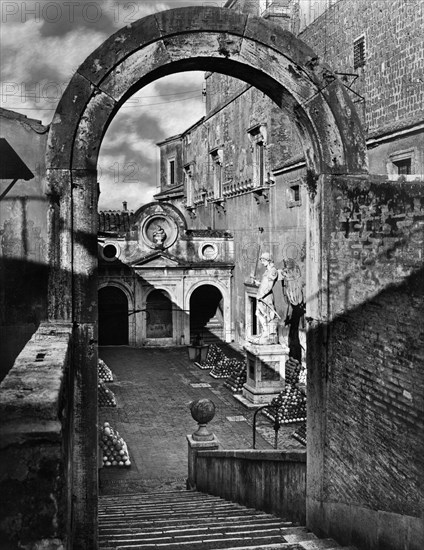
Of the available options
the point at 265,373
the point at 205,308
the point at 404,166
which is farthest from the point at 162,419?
the point at 205,308

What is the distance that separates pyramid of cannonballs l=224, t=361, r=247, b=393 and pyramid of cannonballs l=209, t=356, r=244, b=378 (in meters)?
0.29

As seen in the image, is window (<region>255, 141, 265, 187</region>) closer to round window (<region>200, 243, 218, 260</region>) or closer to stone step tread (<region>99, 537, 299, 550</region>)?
round window (<region>200, 243, 218, 260</region>)

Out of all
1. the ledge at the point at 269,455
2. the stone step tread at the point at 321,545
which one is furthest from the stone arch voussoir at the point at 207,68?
→ the stone step tread at the point at 321,545

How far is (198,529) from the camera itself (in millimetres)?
6168

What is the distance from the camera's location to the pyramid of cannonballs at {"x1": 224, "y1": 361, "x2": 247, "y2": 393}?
19156mm

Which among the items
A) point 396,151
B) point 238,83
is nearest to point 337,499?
point 396,151

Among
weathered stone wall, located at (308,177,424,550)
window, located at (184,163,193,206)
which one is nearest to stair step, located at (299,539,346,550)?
weathered stone wall, located at (308,177,424,550)

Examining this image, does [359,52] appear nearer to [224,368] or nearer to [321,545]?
[224,368]

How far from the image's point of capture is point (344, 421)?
6113 mm

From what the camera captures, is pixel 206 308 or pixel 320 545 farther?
pixel 206 308

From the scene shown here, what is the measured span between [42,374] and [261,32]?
4073 millimetres

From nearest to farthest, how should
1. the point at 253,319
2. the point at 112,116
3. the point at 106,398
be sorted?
the point at 112,116
the point at 106,398
the point at 253,319

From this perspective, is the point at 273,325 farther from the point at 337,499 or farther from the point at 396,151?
the point at 337,499

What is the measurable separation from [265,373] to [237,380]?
163 cm
